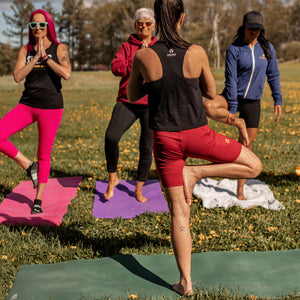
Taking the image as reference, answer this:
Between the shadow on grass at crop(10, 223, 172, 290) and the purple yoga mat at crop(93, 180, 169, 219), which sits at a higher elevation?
the shadow on grass at crop(10, 223, 172, 290)

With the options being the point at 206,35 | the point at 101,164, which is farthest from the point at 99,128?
the point at 206,35

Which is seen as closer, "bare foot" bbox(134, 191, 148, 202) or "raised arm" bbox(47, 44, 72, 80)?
"raised arm" bbox(47, 44, 72, 80)

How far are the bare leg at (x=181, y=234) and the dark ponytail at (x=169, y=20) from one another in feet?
3.24

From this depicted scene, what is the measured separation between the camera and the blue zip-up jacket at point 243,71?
4793 millimetres

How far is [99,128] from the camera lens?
11320mm

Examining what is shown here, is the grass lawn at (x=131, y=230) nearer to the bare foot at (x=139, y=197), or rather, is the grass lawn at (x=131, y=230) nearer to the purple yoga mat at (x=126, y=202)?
the purple yoga mat at (x=126, y=202)

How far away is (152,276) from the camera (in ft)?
11.3

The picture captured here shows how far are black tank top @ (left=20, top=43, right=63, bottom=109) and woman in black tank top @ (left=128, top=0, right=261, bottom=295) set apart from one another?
2.06 m

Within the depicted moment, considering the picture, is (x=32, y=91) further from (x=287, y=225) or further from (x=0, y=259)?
(x=287, y=225)

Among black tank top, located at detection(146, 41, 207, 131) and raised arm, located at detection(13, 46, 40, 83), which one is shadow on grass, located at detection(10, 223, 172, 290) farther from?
raised arm, located at detection(13, 46, 40, 83)

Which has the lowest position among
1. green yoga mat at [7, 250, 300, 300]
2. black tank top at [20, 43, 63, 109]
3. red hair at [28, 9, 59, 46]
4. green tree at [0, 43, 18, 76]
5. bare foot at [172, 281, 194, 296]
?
green tree at [0, 43, 18, 76]

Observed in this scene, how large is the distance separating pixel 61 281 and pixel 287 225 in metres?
2.49

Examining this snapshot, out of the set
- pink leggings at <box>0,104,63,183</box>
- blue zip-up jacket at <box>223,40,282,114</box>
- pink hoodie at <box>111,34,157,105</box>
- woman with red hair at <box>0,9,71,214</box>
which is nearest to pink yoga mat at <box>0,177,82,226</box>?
pink leggings at <box>0,104,63,183</box>

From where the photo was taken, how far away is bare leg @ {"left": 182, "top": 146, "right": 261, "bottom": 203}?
307 centimetres
